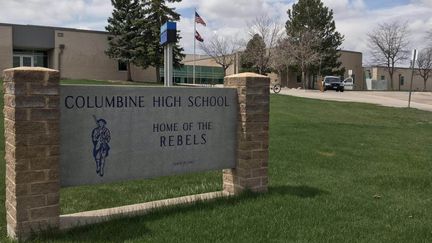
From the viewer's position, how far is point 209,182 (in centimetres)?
725

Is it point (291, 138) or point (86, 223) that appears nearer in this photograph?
point (86, 223)

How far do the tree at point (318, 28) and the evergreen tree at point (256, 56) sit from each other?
14.3ft

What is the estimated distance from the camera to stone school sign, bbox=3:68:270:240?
4312mm

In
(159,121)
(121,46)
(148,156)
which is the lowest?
(148,156)

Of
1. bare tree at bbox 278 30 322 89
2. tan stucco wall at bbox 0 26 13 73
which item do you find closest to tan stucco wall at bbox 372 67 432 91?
bare tree at bbox 278 30 322 89

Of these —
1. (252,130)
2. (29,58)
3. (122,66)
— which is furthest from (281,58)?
(252,130)

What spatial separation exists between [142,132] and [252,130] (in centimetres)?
140

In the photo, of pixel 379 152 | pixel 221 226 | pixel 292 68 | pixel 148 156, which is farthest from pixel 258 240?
pixel 292 68

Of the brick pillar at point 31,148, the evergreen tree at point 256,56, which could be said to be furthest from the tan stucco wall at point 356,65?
the brick pillar at point 31,148

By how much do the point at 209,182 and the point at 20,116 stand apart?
139 inches

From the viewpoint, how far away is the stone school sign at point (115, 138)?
170 inches

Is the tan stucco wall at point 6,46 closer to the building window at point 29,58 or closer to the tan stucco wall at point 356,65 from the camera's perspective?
the building window at point 29,58

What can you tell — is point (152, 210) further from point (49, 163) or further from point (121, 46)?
point (121, 46)

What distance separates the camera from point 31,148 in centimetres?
433
